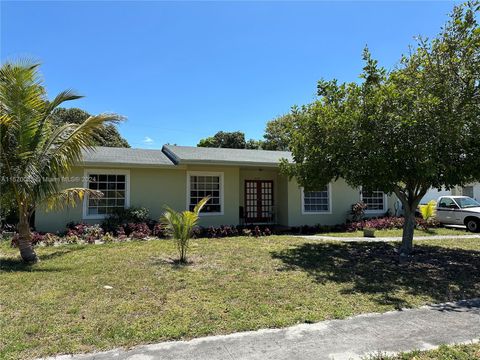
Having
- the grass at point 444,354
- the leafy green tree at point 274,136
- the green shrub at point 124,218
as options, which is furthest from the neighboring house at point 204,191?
the leafy green tree at point 274,136

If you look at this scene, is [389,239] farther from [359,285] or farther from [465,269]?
[359,285]

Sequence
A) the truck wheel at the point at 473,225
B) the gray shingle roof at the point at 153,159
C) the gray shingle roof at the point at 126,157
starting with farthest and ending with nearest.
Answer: the truck wheel at the point at 473,225 → the gray shingle roof at the point at 153,159 → the gray shingle roof at the point at 126,157

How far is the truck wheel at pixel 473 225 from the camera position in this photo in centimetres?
1636

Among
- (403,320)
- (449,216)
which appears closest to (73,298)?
(403,320)

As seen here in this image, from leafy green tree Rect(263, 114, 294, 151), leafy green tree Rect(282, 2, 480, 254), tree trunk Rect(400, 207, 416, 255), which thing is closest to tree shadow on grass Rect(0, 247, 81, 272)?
leafy green tree Rect(282, 2, 480, 254)

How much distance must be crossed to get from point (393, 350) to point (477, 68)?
25.1ft

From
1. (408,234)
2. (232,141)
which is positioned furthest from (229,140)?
(408,234)

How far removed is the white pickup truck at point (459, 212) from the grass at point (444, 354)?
14.6 m

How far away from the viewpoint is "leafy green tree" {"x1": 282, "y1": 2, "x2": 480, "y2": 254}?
27.8ft

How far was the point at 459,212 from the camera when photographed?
1700 centimetres

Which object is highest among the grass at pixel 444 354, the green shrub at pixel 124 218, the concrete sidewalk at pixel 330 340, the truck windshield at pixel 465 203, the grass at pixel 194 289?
the truck windshield at pixel 465 203

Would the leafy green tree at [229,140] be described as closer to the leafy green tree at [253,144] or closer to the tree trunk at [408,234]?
the leafy green tree at [253,144]

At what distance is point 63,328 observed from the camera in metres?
4.56

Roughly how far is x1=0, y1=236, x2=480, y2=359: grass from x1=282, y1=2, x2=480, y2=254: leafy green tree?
91.4 inches
